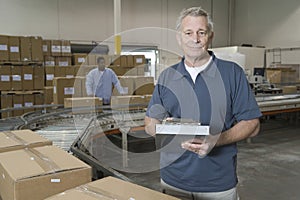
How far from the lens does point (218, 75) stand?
1.14 metres

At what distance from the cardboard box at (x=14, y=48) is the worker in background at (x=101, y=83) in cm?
184

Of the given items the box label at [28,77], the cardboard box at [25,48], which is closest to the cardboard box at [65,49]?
the cardboard box at [25,48]

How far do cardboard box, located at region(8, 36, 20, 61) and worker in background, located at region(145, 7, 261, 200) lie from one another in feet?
16.1

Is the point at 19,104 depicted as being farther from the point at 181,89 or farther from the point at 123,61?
the point at 181,89

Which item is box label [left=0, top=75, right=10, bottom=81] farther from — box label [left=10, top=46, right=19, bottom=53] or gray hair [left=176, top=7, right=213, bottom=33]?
gray hair [left=176, top=7, right=213, bottom=33]

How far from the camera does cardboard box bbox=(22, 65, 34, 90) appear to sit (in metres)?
5.57

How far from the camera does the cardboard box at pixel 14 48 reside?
5.36m

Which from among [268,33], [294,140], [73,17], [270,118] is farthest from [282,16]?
[73,17]

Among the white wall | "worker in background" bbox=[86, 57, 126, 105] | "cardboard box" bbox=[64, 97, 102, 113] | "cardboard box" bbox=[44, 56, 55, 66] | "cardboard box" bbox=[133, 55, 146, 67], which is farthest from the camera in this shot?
the white wall

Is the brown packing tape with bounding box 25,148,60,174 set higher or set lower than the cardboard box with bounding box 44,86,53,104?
lower

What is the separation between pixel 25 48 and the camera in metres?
5.54

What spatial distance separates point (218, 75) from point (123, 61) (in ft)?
17.5

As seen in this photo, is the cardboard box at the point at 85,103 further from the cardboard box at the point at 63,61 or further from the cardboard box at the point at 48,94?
the cardboard box at the point at 63,61

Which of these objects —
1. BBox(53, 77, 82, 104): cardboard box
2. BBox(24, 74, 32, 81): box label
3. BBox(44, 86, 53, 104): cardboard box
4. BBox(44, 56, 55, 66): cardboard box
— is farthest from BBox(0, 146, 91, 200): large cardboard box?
BBox(44, 56, 55, 66): cardboard box
